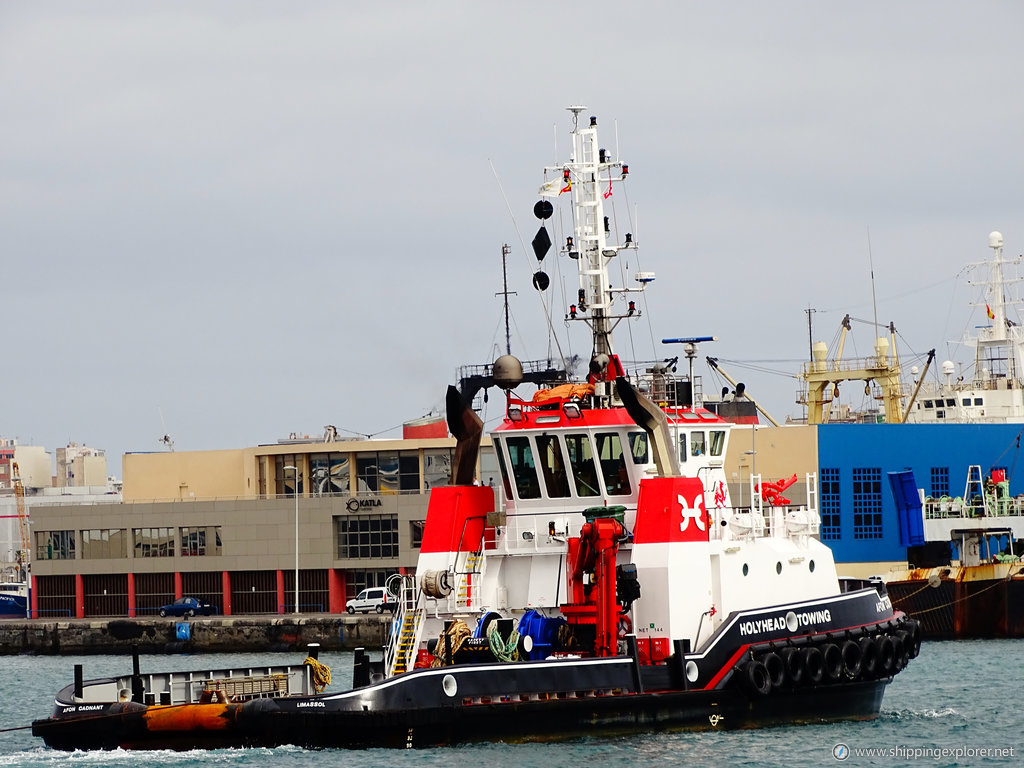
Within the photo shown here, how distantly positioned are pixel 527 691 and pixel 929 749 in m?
5.93

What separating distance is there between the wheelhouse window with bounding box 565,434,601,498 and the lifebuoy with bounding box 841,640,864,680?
13.9 ft

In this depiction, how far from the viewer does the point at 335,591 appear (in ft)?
196

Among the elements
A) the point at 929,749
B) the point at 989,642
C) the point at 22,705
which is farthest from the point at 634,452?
the point at 989,642

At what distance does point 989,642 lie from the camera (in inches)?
1849

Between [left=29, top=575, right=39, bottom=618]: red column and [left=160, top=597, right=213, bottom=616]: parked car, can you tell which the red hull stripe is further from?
[left=29, top=575, right=39, bottom=618]: red column

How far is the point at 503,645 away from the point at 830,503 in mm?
35118

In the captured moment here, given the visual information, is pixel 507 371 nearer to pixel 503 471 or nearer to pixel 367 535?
pixel 503 471

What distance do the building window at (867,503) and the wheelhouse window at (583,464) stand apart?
3378cm

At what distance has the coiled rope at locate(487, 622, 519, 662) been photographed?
23.4 metres

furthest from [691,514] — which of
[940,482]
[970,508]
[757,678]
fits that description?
[940,482]

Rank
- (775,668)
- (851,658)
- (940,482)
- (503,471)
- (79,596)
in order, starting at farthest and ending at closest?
(79,596), (940,482), (503,471), (851,658), (775,668)

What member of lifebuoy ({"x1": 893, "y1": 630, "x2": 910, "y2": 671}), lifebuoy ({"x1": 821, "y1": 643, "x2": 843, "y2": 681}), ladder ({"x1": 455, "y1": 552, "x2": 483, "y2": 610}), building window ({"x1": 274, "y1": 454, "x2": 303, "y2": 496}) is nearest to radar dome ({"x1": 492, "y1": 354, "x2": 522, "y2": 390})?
ladder ({"x1": 455, "y1": 552, "x2": 483, "y2": 610})

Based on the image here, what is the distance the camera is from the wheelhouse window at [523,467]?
83.1 ft

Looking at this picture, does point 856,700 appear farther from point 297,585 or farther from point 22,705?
point 297,585
